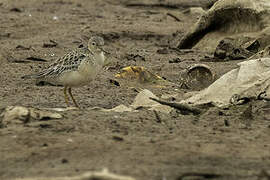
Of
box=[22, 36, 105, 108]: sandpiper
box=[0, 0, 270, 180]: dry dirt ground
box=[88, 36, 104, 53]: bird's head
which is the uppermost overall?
box=[88, 36, 104, 53]: bird's head

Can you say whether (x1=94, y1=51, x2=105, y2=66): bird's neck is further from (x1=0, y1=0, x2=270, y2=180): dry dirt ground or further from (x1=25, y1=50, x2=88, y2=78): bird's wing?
(x1=0, y1=0, x2=270, y2=180): dry dirt ground

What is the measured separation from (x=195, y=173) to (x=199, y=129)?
1550 mm

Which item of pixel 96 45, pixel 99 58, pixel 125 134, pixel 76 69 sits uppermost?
pixel 96 45

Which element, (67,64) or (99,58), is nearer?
(67,64)

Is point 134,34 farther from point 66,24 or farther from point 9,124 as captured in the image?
point 9,124

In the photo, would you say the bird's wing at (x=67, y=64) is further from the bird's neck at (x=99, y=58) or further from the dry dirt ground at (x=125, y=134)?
the dry dirt ground at (x=125, y=134)

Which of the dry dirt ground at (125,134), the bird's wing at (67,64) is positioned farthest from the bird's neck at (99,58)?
the dry dirt ground at (125,134)

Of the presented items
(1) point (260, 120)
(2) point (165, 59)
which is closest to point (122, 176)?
(1) point (260, 120)

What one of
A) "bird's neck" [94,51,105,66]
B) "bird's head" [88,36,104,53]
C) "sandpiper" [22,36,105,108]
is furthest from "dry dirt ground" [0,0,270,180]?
"bird's head" [88,36,104,53]

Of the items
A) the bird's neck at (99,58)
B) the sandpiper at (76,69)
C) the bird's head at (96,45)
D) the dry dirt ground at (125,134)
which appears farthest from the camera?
the bird's head at (96,45)

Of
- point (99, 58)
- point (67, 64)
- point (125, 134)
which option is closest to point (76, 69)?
point (67, 64)

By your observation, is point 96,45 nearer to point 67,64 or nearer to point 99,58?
point 99,58

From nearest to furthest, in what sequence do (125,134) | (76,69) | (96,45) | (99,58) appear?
(125,134) < (76,69) < (99,58) < (96,45)

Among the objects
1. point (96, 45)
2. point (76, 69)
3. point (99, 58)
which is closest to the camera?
point (76, 69)
